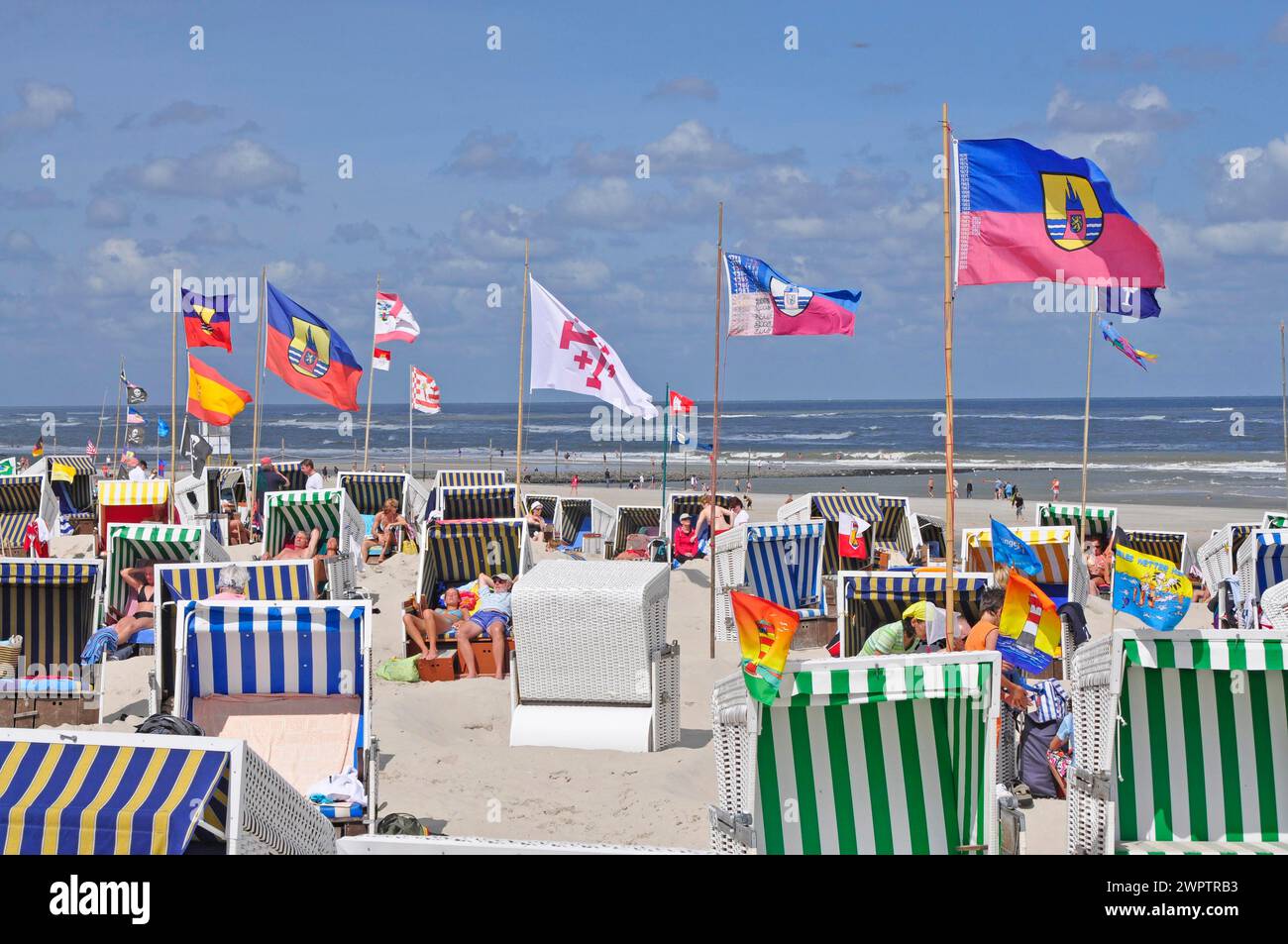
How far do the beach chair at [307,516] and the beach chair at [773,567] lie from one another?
4.58m

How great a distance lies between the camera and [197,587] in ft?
33.1

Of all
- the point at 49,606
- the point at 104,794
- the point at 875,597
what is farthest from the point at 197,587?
the point at 104,794

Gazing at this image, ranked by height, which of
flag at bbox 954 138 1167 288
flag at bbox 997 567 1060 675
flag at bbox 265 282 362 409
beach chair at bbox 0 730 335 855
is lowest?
beach chair at bbox 0 730 335 855

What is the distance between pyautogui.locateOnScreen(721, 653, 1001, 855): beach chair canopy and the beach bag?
Answer: 6365 millimetres

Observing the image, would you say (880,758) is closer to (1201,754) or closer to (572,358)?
(1201,754)

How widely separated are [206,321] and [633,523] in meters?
6.64

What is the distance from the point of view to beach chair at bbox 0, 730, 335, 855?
13.4 ft

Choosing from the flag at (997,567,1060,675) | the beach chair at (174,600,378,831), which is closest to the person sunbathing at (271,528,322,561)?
the beach chair at (174,600,378,831)

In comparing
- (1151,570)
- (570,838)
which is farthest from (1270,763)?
(570,838)

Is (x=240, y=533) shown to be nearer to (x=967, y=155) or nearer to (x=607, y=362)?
(x=607, y=362)

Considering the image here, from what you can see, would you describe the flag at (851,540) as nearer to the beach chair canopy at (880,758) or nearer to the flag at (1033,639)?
the flag at (1033,639)

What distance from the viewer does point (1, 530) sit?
1905 cm

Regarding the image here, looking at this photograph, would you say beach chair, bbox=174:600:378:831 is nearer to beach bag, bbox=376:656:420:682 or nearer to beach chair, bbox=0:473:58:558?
beach bag, bbox=376:656:420:682
